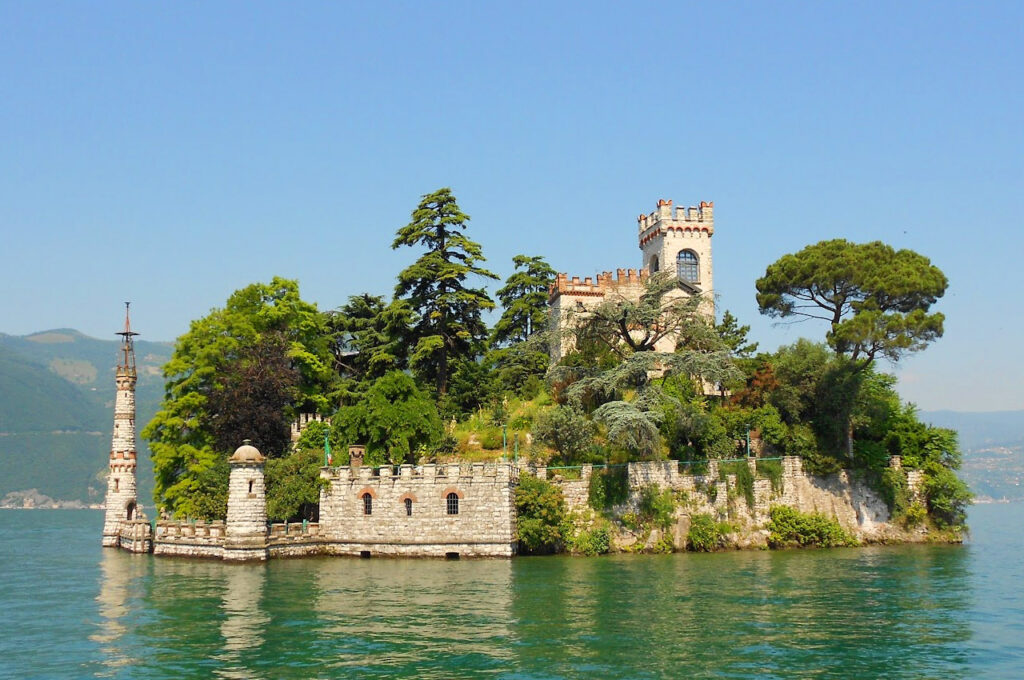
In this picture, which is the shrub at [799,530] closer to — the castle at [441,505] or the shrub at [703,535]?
the castle at [441,505]

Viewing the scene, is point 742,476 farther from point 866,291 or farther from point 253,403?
point 253,403

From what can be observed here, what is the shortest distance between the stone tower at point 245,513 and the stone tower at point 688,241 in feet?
81.5

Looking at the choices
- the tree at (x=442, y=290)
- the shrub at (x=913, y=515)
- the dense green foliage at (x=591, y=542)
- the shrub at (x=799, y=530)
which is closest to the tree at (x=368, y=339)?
the tree at (x=442, y=290)

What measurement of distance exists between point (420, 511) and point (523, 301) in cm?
2208

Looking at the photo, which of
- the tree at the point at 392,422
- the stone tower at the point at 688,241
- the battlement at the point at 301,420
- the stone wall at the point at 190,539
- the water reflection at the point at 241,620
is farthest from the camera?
the stone tower at the point at 688,241

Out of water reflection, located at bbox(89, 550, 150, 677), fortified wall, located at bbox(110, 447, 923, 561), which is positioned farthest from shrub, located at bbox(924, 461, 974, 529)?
water reflection, located at bbox(89, 550, 150, 677)

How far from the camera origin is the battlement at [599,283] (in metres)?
50.4

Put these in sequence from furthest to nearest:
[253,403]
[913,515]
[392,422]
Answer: [253,403]
[392,422]
[913,515]

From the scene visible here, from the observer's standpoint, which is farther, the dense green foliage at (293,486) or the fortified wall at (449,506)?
the dense green foliage at (293,486)

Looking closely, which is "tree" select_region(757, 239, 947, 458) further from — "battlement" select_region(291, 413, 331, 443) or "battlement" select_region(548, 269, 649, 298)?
"battlement" select_region(291, 413, 331, 443)

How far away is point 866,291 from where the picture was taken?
40062mm

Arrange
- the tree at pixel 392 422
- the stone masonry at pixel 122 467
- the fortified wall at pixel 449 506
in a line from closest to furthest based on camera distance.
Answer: the fortified wall at pixel 449 506 < the tree at pixel 392 422 < the stone masonry at pixel 122 467

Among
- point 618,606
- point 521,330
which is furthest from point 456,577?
point 521,330

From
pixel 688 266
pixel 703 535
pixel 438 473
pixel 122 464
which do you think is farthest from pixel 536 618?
pixel 688 266
